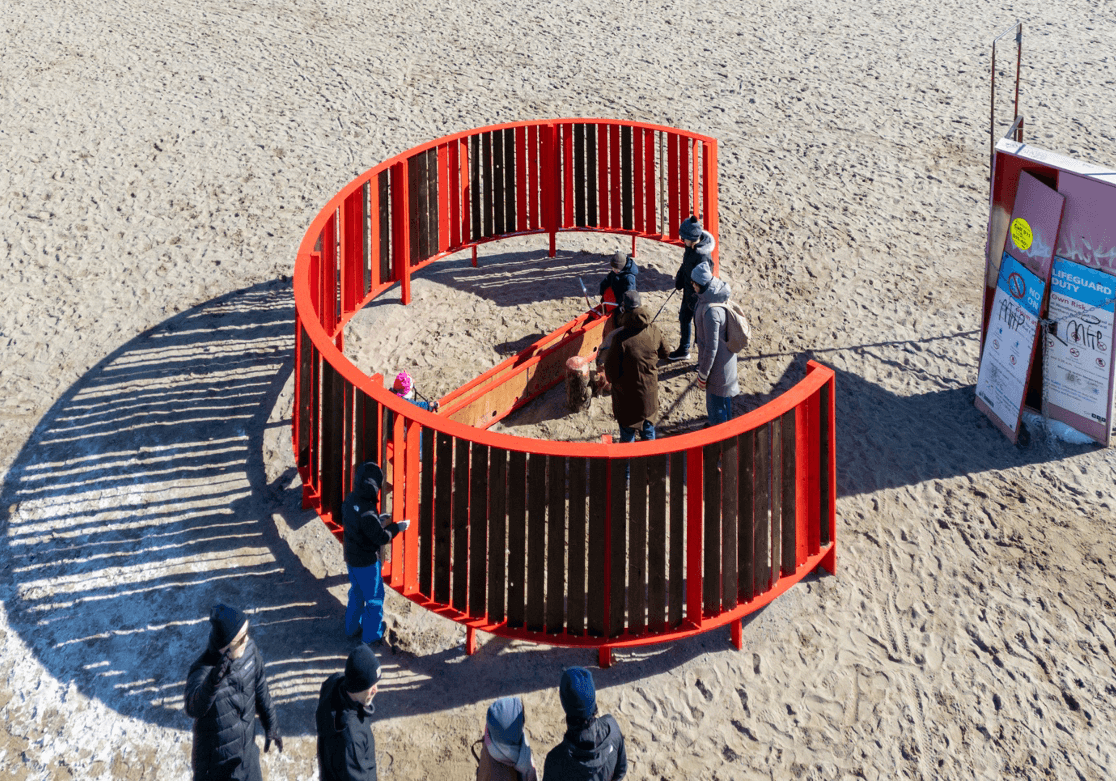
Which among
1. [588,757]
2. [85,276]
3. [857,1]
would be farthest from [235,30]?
[588,757]

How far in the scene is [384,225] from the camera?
10.6 metres

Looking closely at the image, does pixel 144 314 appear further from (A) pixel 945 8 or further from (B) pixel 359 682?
(A) pixel 945 8

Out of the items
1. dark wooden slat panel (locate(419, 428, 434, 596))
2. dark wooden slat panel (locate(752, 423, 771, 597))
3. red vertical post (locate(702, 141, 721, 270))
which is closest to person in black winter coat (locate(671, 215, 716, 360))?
red vertical post (locate(702, 141, 721, 270))

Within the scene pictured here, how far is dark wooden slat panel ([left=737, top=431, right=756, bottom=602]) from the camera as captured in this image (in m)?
6.75

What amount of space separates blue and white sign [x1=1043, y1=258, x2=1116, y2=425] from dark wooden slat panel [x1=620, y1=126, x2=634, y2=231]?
4.55m

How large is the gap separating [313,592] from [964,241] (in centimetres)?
836

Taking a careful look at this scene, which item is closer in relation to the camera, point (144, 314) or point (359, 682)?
point (359, 682)

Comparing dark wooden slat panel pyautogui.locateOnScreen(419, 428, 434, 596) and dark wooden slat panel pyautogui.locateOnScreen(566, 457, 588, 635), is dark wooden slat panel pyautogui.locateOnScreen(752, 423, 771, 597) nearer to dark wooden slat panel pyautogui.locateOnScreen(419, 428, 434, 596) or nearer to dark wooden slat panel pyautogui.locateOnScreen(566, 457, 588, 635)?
dark wooden slat panel pyautogui.locateOnScreen(566, 457, 588, 635)

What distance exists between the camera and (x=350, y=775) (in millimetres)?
5453

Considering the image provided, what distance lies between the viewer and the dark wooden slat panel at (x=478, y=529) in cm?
667

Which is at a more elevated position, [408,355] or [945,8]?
[945,8]

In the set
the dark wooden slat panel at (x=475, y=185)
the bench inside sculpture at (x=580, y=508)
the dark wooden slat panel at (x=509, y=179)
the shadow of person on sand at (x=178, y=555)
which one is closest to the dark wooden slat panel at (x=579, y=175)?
the dark wooden slat panel at (x=509, y=179)

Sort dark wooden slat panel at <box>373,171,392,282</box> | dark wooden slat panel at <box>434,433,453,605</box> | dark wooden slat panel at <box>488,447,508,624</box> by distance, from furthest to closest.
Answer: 1. dark wooden slat panel at <box>373,171,392,282</box>
2. dark wooden slat panel at <box>434,433,453,605</box>
3. dark wooden slat panel at <box>488,447,508,624</box>

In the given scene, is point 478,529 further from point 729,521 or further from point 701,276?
point 701,276
